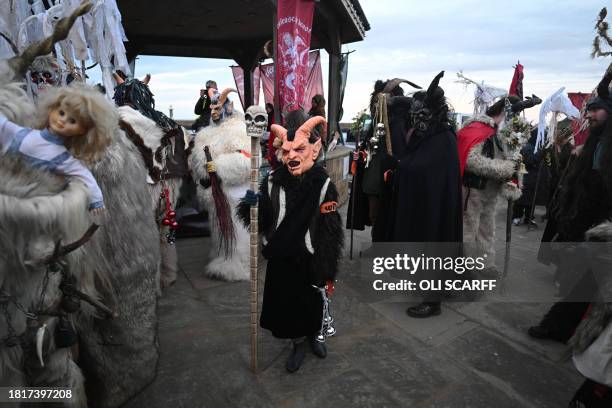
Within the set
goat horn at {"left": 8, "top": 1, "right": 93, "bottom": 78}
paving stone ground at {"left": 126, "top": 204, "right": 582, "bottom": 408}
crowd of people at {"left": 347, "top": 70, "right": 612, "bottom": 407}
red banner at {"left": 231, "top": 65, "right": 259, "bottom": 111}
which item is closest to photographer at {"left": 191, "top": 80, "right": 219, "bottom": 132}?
crowd of people at {"left": 347, "top": 70, "right": 612, "bottom": 407}

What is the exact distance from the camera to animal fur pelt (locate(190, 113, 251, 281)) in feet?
14.0

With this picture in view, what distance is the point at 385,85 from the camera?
4.89 m

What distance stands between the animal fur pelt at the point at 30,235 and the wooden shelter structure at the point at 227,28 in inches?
228

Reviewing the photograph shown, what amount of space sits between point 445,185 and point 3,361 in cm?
349

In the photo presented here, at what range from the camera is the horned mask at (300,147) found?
2678 mm

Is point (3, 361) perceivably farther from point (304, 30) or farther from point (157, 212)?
point (304, 30)

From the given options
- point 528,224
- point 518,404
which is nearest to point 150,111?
point 518,404

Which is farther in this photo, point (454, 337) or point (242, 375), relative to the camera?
point (454, 337)

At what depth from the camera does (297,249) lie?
2777 millimetres

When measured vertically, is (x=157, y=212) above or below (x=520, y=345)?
above

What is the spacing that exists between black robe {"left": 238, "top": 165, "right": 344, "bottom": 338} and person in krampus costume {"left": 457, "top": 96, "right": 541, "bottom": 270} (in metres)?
2.12

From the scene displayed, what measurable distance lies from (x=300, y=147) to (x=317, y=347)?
169 cm

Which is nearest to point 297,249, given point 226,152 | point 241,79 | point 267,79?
point 226,152

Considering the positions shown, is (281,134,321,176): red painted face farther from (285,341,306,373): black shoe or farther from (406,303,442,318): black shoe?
(406,303,442,318): black shoe
